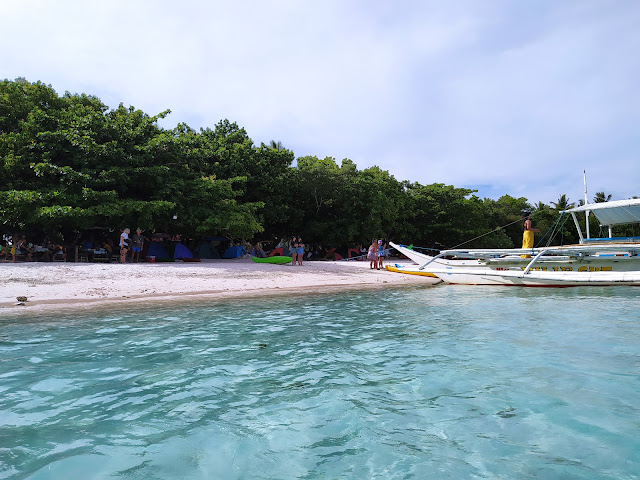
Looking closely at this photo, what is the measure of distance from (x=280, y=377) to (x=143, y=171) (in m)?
18.6

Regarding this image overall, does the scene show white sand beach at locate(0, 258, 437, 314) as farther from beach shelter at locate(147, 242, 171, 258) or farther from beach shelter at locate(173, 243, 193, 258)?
beach shelter at locate(147, 242, 171, 258)

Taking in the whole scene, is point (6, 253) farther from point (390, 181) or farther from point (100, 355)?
point (390, 181)

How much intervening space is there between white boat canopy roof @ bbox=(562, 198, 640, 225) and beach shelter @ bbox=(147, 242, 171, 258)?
21217 millimetres

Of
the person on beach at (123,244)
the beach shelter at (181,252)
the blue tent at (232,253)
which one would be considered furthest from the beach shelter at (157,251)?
the blue tent at (232,253)

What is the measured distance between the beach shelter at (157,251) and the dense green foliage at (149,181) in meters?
1.11

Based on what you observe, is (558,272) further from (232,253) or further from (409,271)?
(232,253)

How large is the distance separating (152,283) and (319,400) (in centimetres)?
1163

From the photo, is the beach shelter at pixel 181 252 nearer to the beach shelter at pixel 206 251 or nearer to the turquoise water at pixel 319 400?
the beach shelter at pixel 206 251

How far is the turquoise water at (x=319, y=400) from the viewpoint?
3.38 meters

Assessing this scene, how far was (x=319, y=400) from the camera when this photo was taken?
4680 mm

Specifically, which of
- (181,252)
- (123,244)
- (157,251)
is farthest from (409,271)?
(157,251)

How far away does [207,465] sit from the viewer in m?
3.36

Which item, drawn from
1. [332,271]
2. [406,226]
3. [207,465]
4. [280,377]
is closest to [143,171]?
[332,271]

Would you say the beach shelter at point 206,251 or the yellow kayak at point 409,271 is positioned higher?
the beach shelter at point 206,251
